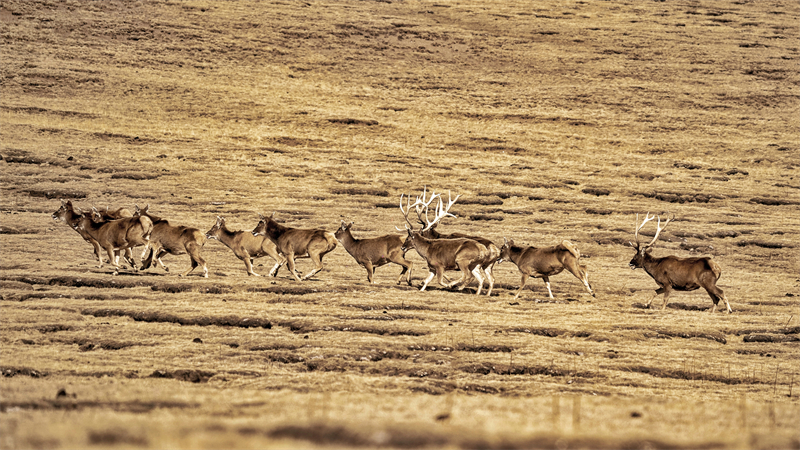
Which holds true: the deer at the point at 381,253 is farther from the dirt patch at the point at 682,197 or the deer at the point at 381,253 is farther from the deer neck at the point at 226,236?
the dirt patch at the point at 682,197

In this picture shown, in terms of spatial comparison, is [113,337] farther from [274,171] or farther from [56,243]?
[274,171]


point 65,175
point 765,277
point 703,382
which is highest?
point 65,175

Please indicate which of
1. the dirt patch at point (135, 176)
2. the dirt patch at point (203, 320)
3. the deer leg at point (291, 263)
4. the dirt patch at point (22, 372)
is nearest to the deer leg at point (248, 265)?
the deer leg at point (291, 263)

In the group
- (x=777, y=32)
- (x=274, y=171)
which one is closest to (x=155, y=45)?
(x=274, y=171)

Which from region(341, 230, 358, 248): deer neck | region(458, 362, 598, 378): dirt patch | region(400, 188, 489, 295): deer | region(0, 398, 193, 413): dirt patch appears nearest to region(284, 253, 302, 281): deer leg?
region(341, 230, 358, 248): deer neck

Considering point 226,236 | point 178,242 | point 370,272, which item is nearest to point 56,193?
point 226,236

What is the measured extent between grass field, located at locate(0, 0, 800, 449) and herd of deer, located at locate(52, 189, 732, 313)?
31.5 inches

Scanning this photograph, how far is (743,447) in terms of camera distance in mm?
6793

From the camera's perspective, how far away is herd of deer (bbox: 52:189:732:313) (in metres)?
22.9

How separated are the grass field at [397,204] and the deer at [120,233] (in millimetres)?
1075

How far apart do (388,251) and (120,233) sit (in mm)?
7802

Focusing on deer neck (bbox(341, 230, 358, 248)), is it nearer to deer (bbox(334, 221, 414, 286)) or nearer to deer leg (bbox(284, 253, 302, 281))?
deer (bbox(334, 221, 414, 286))

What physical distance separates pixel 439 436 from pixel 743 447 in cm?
250

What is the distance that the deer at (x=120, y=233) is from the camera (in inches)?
943
